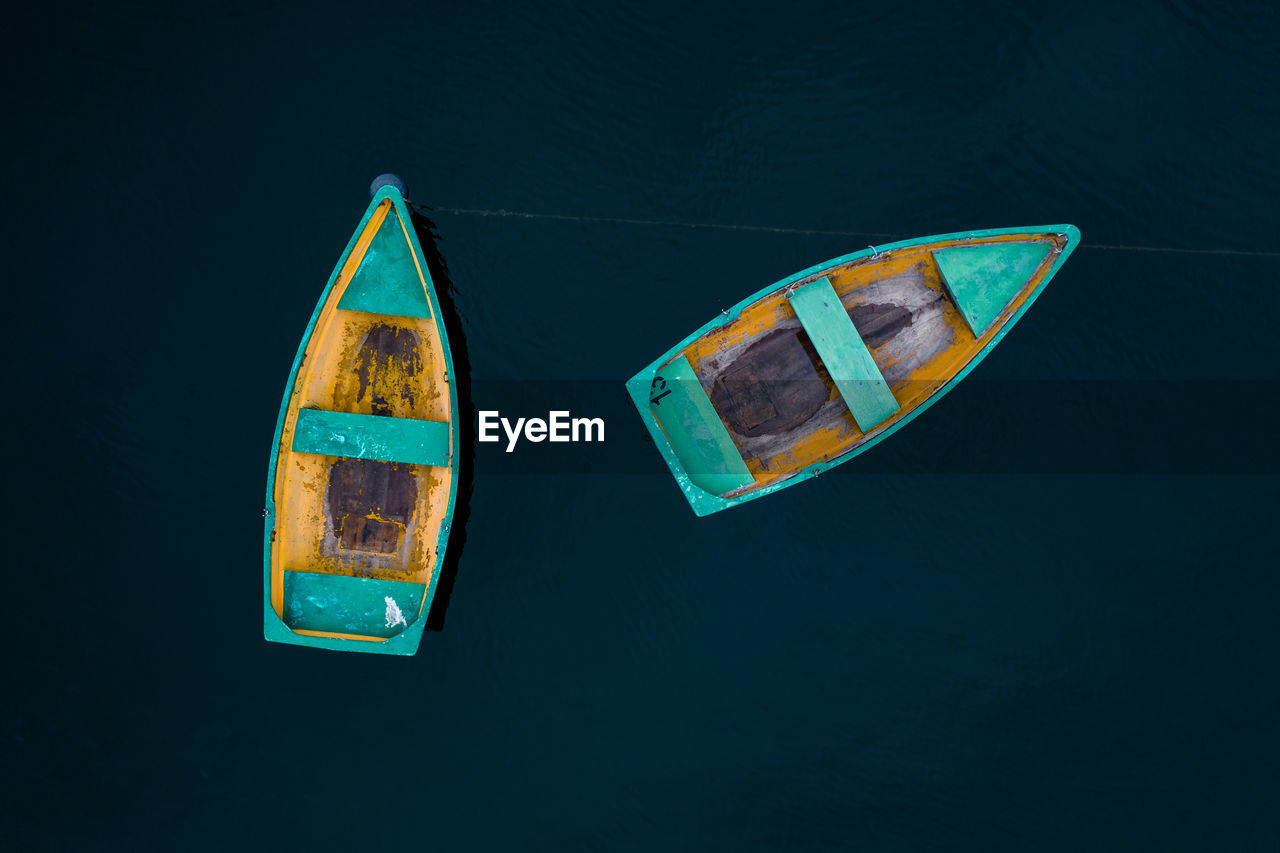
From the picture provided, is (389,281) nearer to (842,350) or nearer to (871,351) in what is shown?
(842,350)

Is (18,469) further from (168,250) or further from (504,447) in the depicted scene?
(504,447)

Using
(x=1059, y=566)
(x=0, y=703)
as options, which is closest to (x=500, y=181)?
(x=1059, y=566)

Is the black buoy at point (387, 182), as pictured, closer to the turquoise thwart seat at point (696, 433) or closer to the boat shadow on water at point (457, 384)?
the boat shadow on water at point (457, 384)

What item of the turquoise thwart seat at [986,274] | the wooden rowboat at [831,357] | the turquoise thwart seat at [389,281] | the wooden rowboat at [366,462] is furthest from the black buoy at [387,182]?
the turquoise thwart seat at [986,274]

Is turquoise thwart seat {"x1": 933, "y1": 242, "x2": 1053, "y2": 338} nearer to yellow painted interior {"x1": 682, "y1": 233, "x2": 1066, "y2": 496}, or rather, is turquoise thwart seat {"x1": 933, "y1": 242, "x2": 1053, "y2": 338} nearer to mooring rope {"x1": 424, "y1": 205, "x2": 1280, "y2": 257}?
yellow painted interior {"x1": 682, "y1": 233, "x2": 1066, "y2": 496}

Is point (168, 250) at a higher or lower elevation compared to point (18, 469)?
higher

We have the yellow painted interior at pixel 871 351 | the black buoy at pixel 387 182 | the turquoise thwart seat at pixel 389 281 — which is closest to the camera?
the turquoise thwart seat at pixel 389 281
